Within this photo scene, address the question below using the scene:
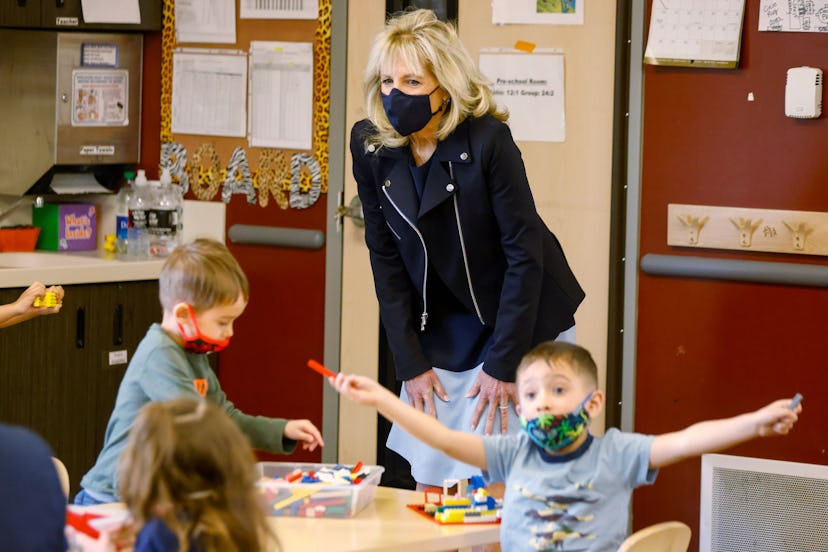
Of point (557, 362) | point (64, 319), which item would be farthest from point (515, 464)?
point (64, 319)

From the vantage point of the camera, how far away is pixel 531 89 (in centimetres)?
384

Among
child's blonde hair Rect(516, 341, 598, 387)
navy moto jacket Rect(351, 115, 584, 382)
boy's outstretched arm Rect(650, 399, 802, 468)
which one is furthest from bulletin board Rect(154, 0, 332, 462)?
boy's outstretched arm Rect(650, 399, 802, 468)

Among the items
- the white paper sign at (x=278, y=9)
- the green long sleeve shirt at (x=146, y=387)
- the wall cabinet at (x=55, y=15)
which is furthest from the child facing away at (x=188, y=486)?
the wall cabinet at (x=55, y=15)

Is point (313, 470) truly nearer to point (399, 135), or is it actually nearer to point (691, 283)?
point (399, 135)

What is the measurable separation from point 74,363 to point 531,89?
166 cm

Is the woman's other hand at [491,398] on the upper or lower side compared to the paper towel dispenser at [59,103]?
lower

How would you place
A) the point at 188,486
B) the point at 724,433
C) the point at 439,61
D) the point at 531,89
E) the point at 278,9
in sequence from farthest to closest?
the point at 278,9 < the point at 531,89 < the point at 439,61 < the point at 724,433 < the point at 188,486

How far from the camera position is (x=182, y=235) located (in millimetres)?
4508

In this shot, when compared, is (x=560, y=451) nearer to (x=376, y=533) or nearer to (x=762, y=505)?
(x=376, y=533)

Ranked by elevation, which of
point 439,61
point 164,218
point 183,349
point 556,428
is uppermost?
point 439,61

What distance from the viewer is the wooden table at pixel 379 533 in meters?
2.19

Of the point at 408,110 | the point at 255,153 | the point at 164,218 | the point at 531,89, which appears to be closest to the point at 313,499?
the point at 408,110

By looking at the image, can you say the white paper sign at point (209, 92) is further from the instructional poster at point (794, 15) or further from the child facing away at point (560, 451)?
the child facing away at point (560, 451)

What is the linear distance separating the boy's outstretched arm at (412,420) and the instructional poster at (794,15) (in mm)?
1804
